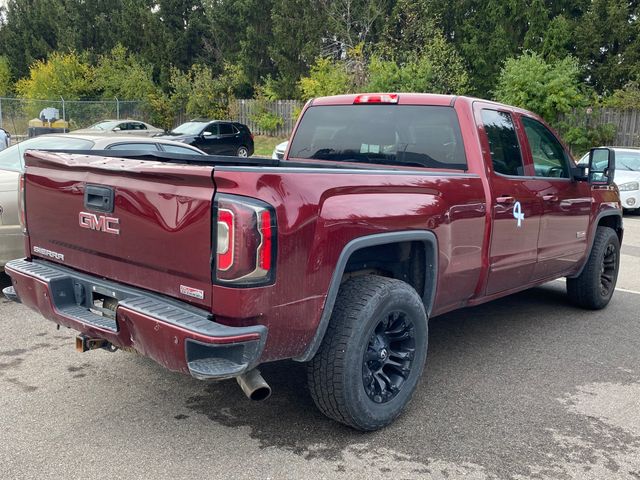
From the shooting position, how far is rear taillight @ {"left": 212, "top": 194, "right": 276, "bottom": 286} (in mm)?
2725

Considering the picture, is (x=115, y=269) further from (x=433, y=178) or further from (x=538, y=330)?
(x=538, y=330)

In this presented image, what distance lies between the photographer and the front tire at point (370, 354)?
3.22 meters

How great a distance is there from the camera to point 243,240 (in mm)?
2725

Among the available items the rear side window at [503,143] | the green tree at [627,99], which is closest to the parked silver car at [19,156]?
the rear side window at [503,143]

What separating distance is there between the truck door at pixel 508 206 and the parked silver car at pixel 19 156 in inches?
128

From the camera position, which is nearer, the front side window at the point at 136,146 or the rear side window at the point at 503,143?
the rear side window at the point at 503,143

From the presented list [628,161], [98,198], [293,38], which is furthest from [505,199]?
[293,38]

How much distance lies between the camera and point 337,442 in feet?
11.1

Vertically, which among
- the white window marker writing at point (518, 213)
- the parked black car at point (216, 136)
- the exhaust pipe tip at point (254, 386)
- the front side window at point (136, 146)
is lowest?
the parked black car at point (216, 136)

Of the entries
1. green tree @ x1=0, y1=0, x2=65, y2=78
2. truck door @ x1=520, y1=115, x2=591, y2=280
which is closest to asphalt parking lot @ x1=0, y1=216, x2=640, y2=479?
truck door @ x1=520, y1=115, x2=591, y2=280

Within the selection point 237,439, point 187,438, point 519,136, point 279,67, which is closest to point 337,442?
point 237,439

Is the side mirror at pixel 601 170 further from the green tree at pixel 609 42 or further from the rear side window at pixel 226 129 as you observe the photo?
the green tree at pixel 609 42

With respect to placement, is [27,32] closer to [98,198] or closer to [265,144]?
[265,144]

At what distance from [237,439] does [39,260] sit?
1640mm
